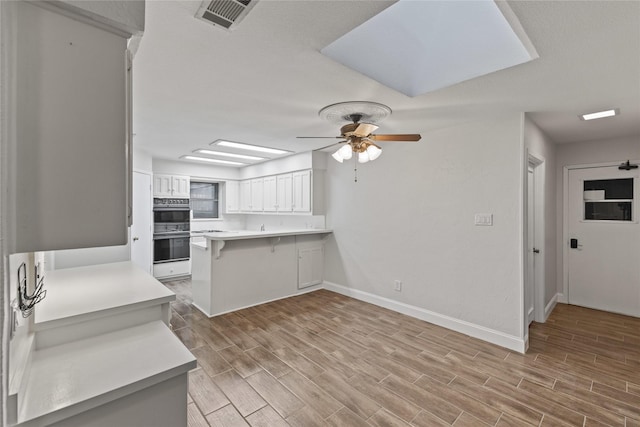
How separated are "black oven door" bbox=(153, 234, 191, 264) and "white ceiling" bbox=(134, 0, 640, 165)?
257 centimetres

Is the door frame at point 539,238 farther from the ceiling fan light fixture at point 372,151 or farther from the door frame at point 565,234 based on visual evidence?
the ceiling fan light fixture at point 372,151

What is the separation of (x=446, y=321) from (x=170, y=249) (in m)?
5.08

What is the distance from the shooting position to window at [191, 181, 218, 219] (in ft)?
22.0

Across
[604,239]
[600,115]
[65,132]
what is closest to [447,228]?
[600,115]

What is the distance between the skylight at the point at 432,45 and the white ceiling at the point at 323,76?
0.07m

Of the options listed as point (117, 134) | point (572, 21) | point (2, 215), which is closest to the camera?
point (2, 215)

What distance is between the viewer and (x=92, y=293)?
1.89 meters

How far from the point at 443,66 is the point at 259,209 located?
483 cm

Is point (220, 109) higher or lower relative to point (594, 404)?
higher

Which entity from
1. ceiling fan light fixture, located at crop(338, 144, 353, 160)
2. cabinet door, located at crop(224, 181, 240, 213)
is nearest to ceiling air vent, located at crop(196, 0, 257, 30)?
ceiling fan light fixture, located at crop(338, 144, 353, 160)

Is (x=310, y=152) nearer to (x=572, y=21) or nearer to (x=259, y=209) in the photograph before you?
(x=259, y=209)

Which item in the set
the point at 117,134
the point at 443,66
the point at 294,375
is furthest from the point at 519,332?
the point at 117,134

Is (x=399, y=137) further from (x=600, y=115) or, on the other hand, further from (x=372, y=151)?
(x=600, y=115)

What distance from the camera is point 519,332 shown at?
2.93 metres
